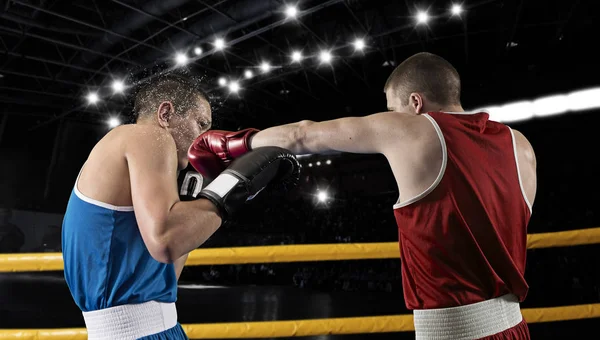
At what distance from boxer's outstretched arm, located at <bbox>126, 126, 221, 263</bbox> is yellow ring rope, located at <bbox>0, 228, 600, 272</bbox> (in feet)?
3.17

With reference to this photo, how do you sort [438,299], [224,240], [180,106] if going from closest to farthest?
[438,299] → [180,106] → [224,240]

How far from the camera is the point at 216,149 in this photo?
1.52m

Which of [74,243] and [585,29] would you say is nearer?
[74,243]

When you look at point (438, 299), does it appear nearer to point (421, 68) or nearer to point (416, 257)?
point (416, 257)

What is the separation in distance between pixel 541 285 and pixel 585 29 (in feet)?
18.6

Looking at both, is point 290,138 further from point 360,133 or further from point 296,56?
point 296,56

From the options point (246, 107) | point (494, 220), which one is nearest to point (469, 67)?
point (246, 107)

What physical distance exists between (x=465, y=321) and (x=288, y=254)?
1.01 metres

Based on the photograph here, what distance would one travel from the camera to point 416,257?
47.7 inches

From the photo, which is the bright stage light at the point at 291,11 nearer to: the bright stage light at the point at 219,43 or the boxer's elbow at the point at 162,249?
the bright stage light at the point at 219,43

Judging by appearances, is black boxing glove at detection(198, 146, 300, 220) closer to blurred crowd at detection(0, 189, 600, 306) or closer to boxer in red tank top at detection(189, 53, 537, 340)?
boxer in red tank top at detection(189, 53, 537, 340)

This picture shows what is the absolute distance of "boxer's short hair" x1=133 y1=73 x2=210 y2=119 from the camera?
141 centimetres

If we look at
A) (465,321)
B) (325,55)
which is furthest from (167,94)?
(325,55)

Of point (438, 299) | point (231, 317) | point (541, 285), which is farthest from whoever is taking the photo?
point (541, 285)
